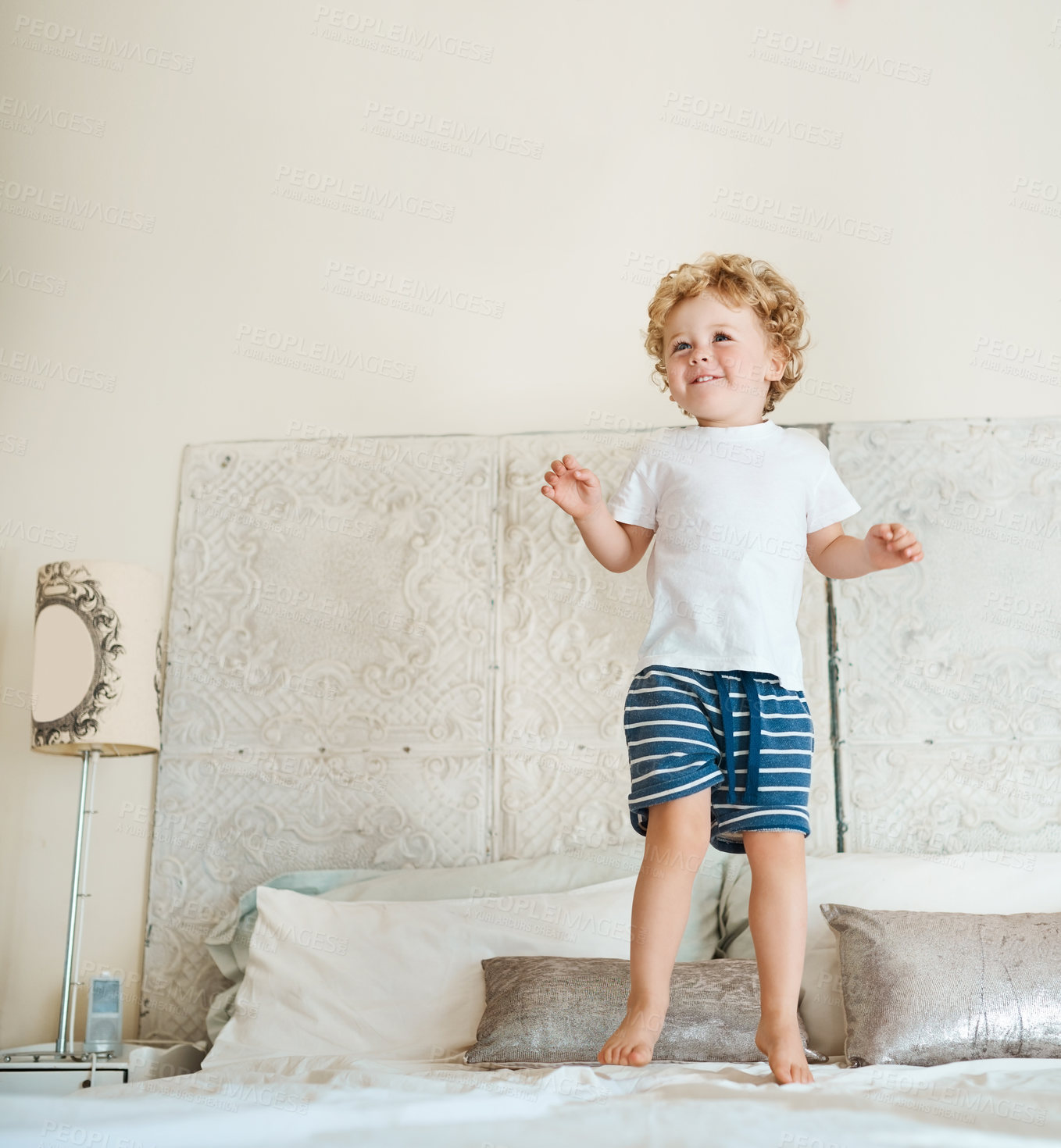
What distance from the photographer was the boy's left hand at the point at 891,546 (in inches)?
63.5

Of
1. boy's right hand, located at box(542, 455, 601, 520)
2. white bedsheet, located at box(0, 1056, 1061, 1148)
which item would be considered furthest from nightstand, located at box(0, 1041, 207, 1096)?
boy's right hand, located at box(542, 455, 601, 520)

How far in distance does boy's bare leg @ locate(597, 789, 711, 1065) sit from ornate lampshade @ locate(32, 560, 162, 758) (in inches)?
50.5

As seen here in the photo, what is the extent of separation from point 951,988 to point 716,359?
41.0 inches

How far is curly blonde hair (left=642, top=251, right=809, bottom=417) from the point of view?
5.96ft

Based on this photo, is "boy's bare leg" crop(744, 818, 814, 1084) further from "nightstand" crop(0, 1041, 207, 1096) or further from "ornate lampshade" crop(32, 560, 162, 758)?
"ornate lampshade" crop(32, 560, 162, 758)

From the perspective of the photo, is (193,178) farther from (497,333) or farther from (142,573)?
(142,573)

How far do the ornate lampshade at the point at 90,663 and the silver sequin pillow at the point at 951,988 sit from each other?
1491 mm

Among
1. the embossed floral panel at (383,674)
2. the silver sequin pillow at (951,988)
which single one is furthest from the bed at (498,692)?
the silver sequin pillow at (951,988)

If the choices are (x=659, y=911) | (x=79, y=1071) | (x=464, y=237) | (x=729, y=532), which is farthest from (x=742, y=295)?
(x=79, y=1071)

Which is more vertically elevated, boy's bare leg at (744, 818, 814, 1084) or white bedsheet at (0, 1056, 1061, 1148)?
boy's bare leg at (744, 818, 814, 1084)

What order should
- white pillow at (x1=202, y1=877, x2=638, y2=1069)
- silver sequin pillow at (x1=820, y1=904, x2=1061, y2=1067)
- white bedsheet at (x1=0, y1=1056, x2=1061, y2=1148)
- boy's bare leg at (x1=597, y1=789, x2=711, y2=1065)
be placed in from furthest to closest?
white pillow at (x1=202, y1=877, x2=638, y2=1069) → silver sequin pillow at (x1=820, y1=904, x2=1061, y2=1067) → boy's bare leg at (x1=597, y1=789, x2=711, y2=1065) → white bedsheet at (x1=0, y1=1056, x2=1061, y2=1148)

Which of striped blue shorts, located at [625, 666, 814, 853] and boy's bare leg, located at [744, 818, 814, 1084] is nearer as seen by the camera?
boy's bare leg, located at [744, 818, 814, 1084]

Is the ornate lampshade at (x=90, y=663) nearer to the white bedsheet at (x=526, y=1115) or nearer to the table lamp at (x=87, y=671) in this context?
the table lamp at (x=87, y=671)

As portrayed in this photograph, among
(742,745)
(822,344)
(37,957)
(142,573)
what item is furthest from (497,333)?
(37,957)
